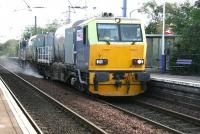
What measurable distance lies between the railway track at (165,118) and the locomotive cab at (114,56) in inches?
31.9

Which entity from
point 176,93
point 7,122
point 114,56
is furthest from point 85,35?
point 7,122

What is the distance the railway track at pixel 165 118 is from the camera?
42.1 ft

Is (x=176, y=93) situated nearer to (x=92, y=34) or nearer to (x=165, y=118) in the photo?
(x=92, y=34)

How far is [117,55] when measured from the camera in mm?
19453

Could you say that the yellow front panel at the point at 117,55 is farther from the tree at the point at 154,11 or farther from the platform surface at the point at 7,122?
the tree at the point at 154,11

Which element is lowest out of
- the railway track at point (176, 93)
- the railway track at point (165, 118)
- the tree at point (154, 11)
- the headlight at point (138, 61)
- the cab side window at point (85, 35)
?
the railway track at point (165, 118)

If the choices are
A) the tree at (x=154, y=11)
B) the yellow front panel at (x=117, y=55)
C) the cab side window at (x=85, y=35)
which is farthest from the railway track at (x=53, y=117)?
the tree at (x=154, y=11)

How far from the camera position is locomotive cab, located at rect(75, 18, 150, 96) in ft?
63.1

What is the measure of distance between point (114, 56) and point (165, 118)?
503 cm

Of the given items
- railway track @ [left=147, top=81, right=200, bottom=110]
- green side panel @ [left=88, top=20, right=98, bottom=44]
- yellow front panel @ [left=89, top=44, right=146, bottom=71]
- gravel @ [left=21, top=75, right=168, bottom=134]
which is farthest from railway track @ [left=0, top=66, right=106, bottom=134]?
railway track @ [left=147, top=81, right=200, bottom=110]

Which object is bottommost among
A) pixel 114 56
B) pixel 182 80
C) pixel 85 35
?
pixel 182 80

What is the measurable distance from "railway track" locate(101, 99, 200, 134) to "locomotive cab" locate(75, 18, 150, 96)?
0.81 meters

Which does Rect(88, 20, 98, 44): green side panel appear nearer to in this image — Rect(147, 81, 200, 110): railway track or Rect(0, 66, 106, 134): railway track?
Rect(0, 66, 106, 134): railway track

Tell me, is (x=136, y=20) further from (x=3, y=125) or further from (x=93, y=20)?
(x=3, y=125)
